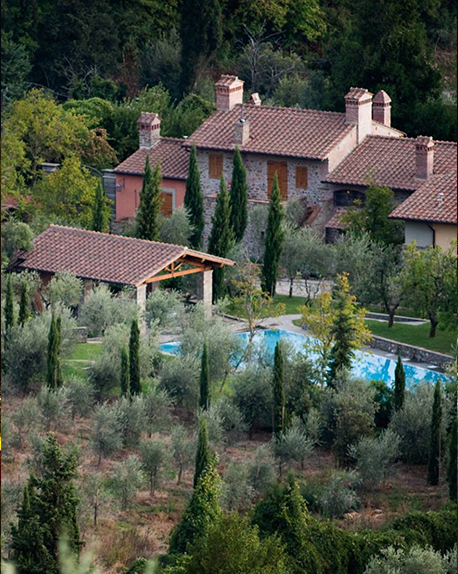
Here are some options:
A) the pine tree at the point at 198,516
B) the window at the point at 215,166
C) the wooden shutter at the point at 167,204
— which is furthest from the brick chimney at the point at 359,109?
the pine tree at the point at 198,516

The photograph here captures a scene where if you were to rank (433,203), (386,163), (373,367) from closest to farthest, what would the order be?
(373,367), (433,203), (386,163)

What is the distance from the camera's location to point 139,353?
38188 mm

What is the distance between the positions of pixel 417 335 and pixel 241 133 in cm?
1128

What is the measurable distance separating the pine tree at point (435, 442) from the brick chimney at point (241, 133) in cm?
1887

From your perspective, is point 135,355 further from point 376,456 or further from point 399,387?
point 376,456

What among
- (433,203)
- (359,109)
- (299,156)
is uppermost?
(359,109)

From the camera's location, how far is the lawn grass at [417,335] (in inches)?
1682

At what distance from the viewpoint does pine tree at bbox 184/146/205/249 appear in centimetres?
4962

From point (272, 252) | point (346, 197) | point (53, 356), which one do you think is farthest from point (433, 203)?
point (53, 356)

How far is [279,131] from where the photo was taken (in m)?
52.7

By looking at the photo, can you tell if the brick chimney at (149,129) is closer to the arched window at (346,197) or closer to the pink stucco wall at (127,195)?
the pink stucco wall at (127,195)

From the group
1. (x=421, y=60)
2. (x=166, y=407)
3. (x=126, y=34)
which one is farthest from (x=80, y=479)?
(x=126, y=34)

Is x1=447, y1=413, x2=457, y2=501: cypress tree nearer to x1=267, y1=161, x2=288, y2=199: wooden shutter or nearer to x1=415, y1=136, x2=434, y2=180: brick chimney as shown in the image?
x1=415, y1=136, x2=434, y2=180: brick chimney

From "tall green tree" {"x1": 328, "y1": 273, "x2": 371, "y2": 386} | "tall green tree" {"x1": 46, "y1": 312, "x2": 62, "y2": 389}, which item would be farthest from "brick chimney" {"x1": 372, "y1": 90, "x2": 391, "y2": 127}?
"tall green tree" {"x1": 46, "y1": 312, "x2": 62, "y2": 389}
